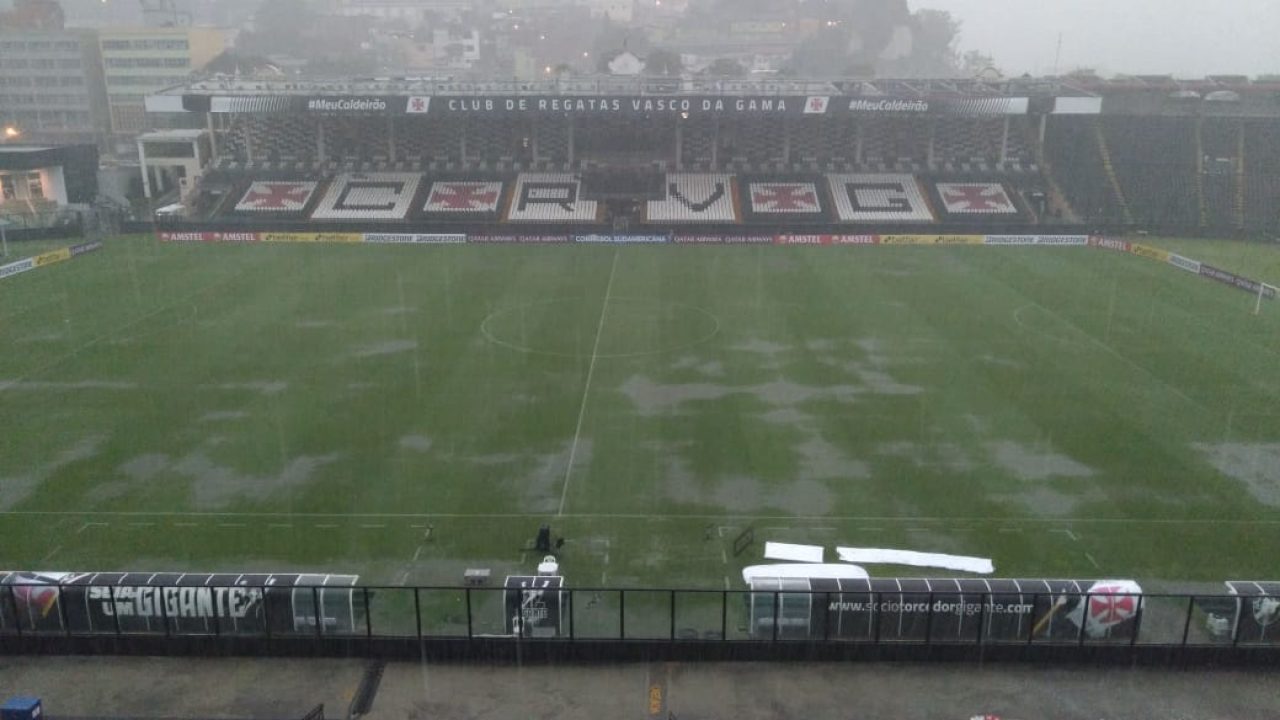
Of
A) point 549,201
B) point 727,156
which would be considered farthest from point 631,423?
point 727,156

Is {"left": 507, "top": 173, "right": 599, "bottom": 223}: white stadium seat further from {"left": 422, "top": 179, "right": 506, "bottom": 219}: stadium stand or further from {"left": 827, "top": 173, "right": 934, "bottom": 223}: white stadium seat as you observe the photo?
{"left": 827, "top": 173, "right": 934, "bottom": 223}: white stadium seat

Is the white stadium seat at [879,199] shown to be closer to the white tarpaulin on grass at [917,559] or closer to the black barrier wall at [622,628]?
the white tarpaulin on grass at [917,559]

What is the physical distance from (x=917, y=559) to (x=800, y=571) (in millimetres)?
2596

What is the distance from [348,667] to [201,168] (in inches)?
2164

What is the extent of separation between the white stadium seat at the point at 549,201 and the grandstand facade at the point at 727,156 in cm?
16

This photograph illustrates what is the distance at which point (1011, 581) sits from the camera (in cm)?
1520

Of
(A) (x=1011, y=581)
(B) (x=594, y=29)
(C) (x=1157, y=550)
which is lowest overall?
Result: (C) (x=1157, y=550)

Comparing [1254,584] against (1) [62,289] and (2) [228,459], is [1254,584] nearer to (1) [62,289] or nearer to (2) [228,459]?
(2) [228,459]

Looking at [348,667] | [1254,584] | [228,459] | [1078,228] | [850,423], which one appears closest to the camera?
[348,667]

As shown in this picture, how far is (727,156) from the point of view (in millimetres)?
61719

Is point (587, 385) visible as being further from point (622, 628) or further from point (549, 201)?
point (549, 201)

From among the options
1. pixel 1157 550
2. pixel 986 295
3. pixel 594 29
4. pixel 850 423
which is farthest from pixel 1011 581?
pixel 594 29

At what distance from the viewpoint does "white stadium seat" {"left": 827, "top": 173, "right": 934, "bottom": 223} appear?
180 ft

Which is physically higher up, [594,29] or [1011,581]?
[594,29]
